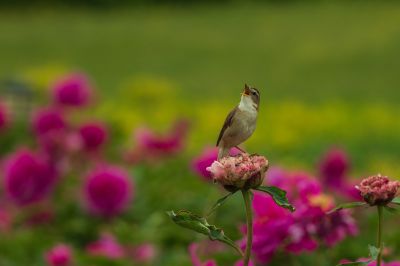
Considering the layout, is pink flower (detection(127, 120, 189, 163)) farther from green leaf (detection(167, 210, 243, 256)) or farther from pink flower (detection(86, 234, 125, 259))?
green leaf (detection(167, 210, 243, 256))

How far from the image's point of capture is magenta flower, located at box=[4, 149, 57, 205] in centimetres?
243

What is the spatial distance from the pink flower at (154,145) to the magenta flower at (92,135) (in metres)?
0.25

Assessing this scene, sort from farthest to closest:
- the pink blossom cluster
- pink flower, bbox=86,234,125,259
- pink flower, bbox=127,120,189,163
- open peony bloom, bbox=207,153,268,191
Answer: pink flower, bbox=127,120,189,163
pink flower, bbox=86,234,125,259
the pink blossom cluster
open peony bloom, bbox=207,153,268,191

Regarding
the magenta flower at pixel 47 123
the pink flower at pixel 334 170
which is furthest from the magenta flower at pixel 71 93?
the pink flower at pixel 334 170

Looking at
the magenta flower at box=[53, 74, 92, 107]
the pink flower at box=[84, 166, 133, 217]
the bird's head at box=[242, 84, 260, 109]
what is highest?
the magenta flower at box=[53, 74, 92, 107]

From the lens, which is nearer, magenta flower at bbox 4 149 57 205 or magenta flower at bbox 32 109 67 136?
magenta flower at bbox 4 149 57 205

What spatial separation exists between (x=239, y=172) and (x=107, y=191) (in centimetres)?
158

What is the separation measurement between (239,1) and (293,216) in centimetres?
1180

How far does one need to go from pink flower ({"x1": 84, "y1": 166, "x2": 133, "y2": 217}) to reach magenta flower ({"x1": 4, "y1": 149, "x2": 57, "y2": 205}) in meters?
0.11

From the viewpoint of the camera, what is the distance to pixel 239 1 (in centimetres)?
1288

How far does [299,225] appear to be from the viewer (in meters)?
1.19

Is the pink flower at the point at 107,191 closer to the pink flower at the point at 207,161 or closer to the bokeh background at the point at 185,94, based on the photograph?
the bokeh background at the point at 185,94

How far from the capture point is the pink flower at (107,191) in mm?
2369

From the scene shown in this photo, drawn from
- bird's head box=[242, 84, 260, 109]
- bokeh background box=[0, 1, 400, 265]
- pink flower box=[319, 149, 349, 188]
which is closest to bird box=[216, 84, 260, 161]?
bird's head box=[242, 84, 260, 109]
